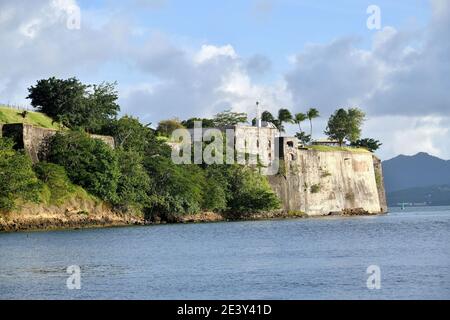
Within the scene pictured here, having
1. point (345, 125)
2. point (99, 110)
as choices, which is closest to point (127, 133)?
point (99, 110)

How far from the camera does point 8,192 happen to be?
224 ft

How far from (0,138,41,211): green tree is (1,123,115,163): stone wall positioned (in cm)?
454

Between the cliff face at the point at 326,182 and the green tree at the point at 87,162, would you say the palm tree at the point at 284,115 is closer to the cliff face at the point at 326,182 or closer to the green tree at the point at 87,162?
the cliff face at the point at 326,182

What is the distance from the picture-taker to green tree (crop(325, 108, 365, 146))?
135 metres

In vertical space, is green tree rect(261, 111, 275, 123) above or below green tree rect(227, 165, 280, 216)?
above

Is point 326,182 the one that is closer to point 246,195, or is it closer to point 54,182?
point 246,195

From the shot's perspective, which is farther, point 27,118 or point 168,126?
point 168,126

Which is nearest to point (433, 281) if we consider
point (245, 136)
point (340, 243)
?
point (340, 243)

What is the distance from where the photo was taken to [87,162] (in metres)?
79.6

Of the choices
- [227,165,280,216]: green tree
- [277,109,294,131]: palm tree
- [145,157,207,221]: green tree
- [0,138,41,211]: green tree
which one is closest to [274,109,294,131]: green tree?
[277,109,294,131]: palm tree

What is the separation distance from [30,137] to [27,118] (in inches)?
486

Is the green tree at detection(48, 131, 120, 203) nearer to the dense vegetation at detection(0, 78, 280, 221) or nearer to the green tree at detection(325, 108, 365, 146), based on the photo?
the dense vegetation at detection(0, 78, 280, 221)
